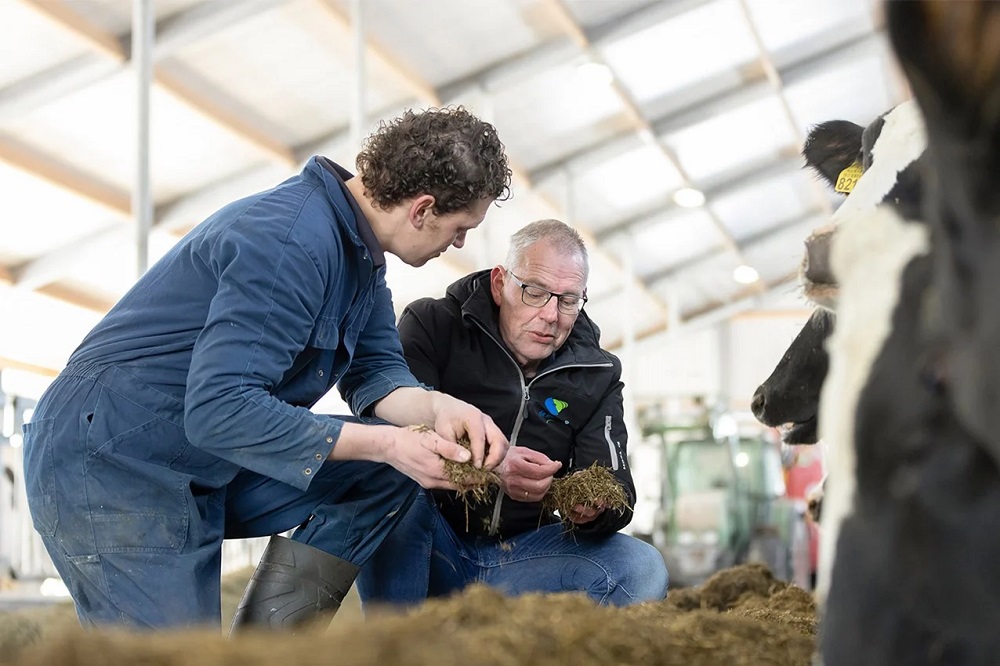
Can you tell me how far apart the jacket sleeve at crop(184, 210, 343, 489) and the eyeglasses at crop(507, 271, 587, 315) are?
1.11 metres

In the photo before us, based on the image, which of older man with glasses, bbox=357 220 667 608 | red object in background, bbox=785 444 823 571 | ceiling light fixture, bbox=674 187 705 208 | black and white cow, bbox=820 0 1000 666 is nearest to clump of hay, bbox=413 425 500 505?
older man with glasses, bbox=357 220 667 608

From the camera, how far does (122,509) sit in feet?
A: 9.34

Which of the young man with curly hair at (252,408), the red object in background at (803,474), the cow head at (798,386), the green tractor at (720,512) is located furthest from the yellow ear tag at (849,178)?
the red object in background at (803,474)

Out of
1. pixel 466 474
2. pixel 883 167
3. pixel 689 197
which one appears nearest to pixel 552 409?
pixel 466 474

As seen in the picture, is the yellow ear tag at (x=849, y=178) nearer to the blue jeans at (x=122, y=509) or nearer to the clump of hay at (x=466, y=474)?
the clump of hay at (x=466, y=474)

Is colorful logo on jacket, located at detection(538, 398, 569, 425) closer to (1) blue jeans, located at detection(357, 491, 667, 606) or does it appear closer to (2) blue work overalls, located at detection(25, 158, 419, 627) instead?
(1) blue jeans, located at detection(357, 491, 667, 606)

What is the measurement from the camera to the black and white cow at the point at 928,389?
1.38 meters

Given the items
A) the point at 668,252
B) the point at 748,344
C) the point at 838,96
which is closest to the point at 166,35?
the point at 838,96

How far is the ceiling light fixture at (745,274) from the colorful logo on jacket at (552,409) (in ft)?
62.1

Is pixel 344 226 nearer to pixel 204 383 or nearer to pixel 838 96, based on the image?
pixel 204 383

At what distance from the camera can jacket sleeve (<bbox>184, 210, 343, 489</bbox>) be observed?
105 inches

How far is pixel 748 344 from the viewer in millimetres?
26094

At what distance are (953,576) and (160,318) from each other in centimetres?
199

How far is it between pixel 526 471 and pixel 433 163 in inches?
34.5
